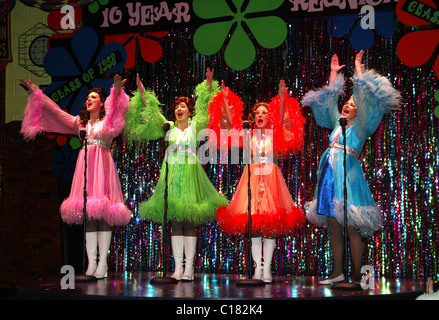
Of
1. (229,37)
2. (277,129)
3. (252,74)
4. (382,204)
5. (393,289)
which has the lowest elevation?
(393,289)

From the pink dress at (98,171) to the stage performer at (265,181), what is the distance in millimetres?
789

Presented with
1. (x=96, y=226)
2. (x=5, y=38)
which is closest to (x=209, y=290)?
(x=96, y=226)

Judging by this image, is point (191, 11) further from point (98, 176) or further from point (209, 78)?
point (98, 176)

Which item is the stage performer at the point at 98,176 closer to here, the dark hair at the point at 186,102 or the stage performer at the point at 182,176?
the stage performer at the point at 182,176

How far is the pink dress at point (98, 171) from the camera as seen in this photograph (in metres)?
4.74

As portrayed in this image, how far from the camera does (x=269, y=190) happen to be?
4.52 metres

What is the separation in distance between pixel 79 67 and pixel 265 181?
251cm

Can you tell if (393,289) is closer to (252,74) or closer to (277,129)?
(277,129)

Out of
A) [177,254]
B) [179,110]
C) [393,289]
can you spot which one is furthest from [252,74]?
[393,289]

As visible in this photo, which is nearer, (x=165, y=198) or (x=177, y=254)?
(x=165, y=198)

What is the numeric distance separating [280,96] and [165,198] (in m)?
1.16

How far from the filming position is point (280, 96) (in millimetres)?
4547

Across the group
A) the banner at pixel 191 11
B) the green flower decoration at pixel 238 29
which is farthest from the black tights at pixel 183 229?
the banner at pixel 191 11

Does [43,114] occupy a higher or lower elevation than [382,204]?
higher
